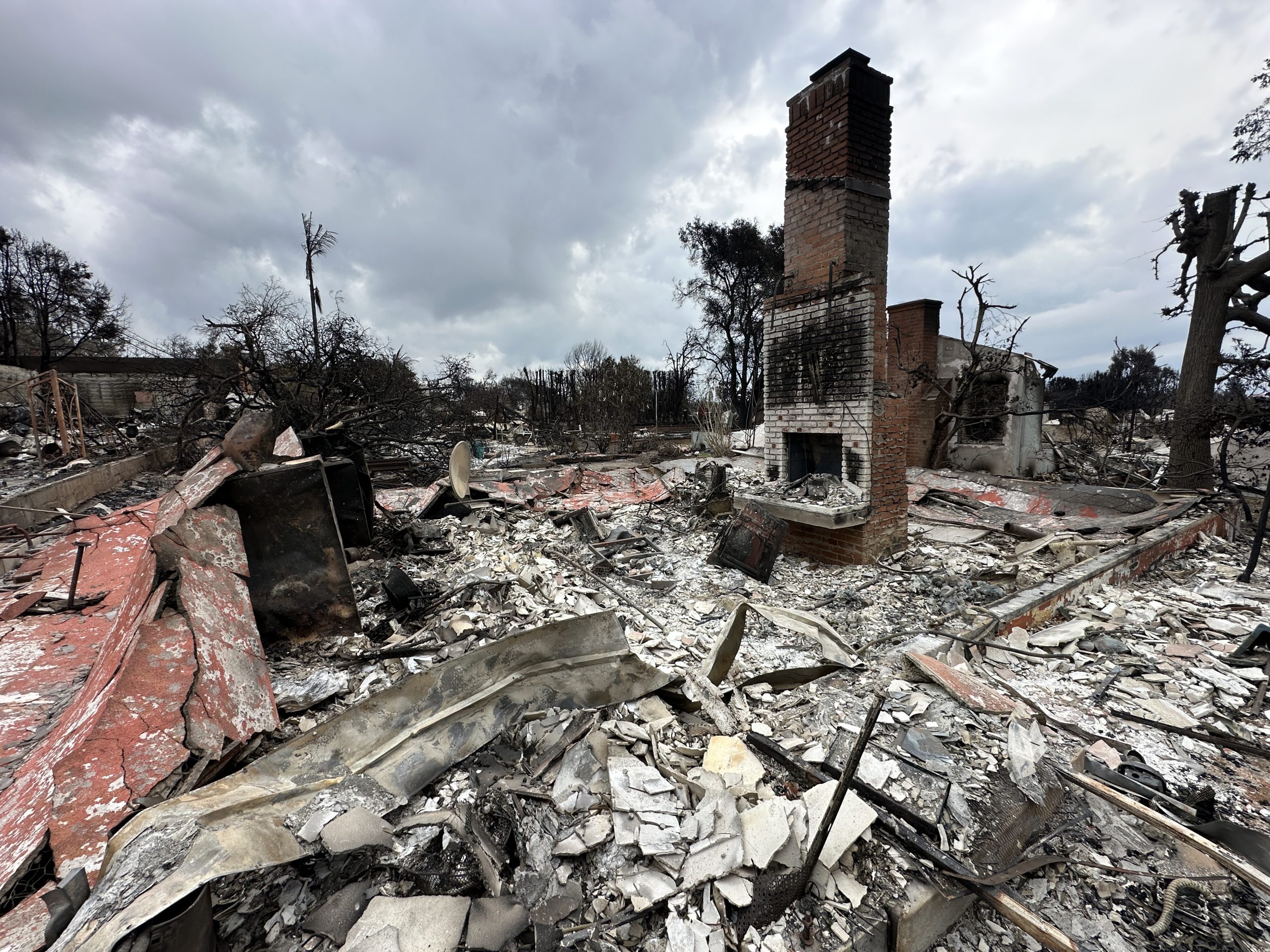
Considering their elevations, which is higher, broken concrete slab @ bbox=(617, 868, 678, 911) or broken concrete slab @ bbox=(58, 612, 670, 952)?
broken concrete slab @ bbox=(58, 612, 670, 952)

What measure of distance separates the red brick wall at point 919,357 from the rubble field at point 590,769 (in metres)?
7.61

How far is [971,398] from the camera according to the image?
12367 mm

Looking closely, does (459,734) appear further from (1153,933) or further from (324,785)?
(1153,933)

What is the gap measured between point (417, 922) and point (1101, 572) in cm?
595

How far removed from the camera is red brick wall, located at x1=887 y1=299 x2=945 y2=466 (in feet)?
36.5

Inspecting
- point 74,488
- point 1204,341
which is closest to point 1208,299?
point 1204,341

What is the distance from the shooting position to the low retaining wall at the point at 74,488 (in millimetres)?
6359

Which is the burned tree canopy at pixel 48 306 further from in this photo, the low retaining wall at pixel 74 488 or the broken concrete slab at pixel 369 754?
the broken concrete slab at pixel 369 754

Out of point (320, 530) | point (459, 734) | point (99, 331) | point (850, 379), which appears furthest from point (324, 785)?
point (99, 331)

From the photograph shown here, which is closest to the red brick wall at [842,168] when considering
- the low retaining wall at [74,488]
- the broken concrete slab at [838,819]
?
the broken concrete slab at [838,819]

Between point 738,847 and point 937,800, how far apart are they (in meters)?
0.90

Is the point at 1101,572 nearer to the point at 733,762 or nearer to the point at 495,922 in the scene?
the point at 733,762

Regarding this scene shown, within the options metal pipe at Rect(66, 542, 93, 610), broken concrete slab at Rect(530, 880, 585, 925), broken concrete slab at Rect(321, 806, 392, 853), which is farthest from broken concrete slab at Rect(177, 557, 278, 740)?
metal pipe at Rect(66, 542, 93, 610)

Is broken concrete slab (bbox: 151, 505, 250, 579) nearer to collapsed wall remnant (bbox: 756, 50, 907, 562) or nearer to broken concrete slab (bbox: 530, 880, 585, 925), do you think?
broken concrete slab (bbox: 530, 880, 585, 925)
